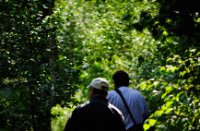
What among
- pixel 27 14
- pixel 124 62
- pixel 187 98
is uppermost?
pixel 27 14

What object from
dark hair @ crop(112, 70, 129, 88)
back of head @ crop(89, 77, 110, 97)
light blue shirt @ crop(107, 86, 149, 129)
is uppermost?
back of head @ crop(89, 77, 110, 97)

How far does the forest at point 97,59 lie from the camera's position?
490 cm

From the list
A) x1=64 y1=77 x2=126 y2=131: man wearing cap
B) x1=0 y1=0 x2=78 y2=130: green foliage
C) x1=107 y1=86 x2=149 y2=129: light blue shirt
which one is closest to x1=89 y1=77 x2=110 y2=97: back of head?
x1=64 y1=77 x2=126 y2=131: man wearing cap

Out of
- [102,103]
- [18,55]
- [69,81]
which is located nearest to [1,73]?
[18,55]

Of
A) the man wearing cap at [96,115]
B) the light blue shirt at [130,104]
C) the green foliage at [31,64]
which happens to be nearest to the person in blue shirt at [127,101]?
the light blue shirt at [130,104]

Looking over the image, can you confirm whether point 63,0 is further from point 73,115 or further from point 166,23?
point 166,23

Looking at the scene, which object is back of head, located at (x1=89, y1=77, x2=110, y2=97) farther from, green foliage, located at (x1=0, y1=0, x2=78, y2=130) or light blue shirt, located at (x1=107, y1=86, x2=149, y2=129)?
green foliage, located at (x1=0, y1=0, x2=78, y2=130)

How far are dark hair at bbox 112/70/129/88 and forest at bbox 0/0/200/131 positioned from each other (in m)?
0.39

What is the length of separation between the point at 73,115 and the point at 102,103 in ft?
1.22

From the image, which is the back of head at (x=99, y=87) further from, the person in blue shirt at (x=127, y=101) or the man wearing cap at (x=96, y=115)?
the person in blue shirt at (x=127, y=101)

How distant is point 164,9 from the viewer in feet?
15.3

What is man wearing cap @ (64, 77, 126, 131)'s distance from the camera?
7.53m

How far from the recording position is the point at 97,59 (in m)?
19.6

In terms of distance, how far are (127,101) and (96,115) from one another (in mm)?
1528
